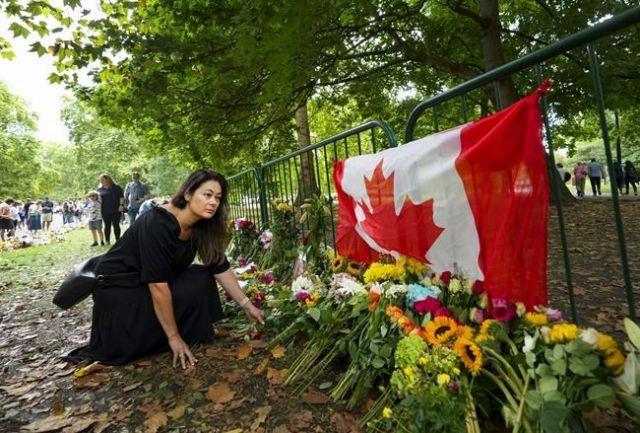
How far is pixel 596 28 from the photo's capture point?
149cm

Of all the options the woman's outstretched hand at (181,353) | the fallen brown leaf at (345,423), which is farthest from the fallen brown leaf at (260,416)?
the woman's outstretched hand at (181,353)

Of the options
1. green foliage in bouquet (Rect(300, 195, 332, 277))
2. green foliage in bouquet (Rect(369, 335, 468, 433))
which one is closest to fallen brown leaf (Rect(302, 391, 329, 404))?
green foliage in bouquet (Rect(369, 335, 468, 433))

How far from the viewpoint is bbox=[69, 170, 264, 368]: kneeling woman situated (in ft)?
8.82

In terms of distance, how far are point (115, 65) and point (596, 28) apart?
6.06 m

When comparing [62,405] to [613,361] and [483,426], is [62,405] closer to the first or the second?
[483,426]

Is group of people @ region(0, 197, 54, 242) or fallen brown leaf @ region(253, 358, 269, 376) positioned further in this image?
group of people @ region(0, 197, 54, 242)

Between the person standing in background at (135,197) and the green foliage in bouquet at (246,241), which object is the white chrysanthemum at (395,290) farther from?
the person standing in background at (135,197)

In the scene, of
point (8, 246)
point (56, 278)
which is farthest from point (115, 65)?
point (8, 246)

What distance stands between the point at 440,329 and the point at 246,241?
4678mm

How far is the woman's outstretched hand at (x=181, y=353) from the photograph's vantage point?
2.69 meters

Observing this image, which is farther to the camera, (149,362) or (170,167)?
(170,167)

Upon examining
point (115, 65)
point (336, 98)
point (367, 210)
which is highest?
point (336, 98)

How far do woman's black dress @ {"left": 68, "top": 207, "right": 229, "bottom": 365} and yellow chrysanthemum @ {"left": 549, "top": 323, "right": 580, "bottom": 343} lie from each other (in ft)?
7.13

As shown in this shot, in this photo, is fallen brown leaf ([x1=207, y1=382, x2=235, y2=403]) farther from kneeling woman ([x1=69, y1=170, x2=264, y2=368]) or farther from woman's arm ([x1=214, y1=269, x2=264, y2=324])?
woman's arm ([x1=214, y1=269, x2=264, y2=324])
